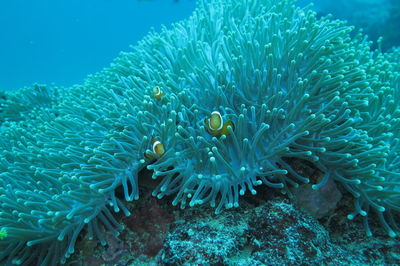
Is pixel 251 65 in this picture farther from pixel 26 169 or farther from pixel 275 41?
pixel 26 169

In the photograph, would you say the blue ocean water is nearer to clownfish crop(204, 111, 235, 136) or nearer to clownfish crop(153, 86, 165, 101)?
clownfish crop(153, 86, 165, 101)

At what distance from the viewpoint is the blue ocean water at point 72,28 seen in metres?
70.3

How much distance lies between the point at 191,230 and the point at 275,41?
1.47 m

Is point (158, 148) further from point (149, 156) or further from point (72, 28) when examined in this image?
point (72, 28)

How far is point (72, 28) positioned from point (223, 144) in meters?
99.2

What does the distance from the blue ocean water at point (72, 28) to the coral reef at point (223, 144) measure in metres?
70.2

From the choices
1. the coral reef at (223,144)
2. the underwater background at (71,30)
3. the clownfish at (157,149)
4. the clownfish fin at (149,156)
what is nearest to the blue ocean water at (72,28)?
the underwater background at (71,30)

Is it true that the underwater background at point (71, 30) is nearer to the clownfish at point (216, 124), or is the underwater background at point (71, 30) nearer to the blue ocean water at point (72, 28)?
the blue ocean water at point (72, 28)

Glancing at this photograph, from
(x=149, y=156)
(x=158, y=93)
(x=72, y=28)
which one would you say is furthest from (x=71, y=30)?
(x=149, y=156)

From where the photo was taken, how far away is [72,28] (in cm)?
8694

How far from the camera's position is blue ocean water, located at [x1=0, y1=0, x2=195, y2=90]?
231ft

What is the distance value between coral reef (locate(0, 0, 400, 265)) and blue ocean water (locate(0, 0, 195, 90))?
70245 mm

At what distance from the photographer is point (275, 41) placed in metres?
2.12

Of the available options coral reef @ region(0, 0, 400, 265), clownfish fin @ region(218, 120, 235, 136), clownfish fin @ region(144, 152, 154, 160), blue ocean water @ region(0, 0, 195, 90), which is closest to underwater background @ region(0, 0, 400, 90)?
blue ocean water @ region(0, 0, 195, 90)
